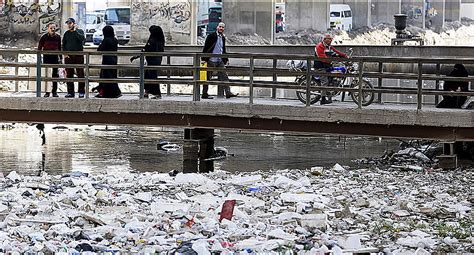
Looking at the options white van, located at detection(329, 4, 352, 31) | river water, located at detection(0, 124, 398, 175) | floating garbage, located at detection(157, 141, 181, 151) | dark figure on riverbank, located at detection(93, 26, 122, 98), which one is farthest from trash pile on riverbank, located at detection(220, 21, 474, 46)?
dark figure on riverbank, located at detection(93, 26, 122, 98)

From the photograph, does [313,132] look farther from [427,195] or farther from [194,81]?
[427,195]

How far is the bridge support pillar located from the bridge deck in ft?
2.39

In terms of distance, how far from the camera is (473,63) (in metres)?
23.3

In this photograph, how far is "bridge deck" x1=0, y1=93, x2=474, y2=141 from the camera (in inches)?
904

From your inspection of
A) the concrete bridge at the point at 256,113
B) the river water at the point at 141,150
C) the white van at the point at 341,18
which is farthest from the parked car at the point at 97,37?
the concrete bridge at the point at 256,113

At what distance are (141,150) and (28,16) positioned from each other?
38.2ft

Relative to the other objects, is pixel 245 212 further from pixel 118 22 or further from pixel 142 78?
pixel 118 22

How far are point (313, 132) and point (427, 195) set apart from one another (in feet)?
14.4

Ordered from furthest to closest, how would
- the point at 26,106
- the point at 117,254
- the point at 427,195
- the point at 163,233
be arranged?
the point at 26,106 < the point at 427,195 < the point at 163,233 < the point at 117,254

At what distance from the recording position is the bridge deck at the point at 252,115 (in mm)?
22969

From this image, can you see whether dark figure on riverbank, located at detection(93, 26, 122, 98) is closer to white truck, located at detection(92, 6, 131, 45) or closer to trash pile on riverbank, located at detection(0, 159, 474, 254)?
trash pile on riverbank, located at detection(0, 159, 474, 254)

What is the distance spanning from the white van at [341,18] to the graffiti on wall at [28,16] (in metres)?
36.2

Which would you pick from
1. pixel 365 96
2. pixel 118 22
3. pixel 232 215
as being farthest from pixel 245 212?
pixel 118 22

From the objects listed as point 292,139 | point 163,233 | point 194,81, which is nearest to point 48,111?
point 194,81
